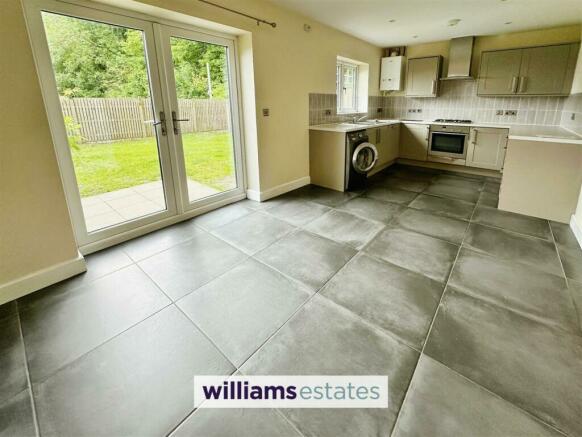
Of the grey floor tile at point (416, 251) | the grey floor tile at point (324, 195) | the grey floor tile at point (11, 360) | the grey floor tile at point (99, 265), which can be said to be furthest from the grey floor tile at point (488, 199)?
the grey floor tile at point (11, 360)

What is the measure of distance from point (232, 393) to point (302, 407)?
0.32 meters

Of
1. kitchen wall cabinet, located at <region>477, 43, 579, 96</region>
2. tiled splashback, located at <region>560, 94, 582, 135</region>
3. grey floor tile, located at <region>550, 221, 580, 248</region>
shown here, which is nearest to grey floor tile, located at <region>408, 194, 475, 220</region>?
grey floor tile, located at <region>550, 221, 580, 248</region>

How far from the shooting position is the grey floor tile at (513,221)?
2.86 m

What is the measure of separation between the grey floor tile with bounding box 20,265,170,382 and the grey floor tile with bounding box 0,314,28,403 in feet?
0.11

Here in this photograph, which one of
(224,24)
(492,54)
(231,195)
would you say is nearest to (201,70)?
(224,24)

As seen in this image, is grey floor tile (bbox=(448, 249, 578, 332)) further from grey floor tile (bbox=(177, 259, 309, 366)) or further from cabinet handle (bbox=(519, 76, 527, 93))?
cabinet handle (bbox=(519, 76, 527, 93))

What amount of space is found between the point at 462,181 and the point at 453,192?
2.42 ft

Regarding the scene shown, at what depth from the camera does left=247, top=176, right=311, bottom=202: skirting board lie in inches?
151

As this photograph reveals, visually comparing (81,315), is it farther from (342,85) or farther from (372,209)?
(342,85)

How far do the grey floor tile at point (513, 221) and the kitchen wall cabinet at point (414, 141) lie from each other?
2203mm

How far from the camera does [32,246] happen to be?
79.0 inches

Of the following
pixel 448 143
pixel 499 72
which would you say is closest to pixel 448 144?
pixel 448 143

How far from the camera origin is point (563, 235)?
279 cm

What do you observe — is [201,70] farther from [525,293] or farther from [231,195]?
[525,293]
